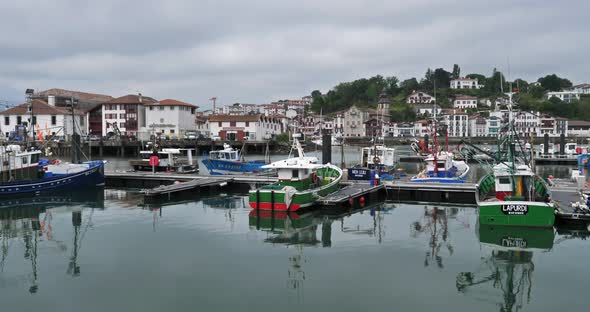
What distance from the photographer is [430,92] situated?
557 feet

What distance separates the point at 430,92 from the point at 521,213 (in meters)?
156

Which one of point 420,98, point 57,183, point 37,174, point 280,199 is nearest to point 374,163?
point 280,199

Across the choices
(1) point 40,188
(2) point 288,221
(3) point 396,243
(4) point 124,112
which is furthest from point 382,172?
(4) point 124,112

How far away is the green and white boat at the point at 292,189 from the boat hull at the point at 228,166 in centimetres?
1345

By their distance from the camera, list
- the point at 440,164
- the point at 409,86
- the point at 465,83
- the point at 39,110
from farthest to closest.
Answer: the point at 465,83 < the point at 409,86 < the point at 39,110 < the point at 440,164

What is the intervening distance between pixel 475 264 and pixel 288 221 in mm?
9152

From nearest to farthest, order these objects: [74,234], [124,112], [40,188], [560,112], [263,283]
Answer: [263,283]
[74,234]
[40,188]
[124,112]
[560,112]

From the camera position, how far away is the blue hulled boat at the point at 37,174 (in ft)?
99.2

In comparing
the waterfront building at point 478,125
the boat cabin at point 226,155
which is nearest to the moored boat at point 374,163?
the boat cabin at point 226,155

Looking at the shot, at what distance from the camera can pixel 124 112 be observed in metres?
86.6

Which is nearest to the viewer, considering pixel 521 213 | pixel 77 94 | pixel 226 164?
pixel 521 213

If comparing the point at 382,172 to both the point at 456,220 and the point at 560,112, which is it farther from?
the point at 560,112

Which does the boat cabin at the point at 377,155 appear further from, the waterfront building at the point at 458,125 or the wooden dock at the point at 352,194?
the waterfront building at the point at 458,125

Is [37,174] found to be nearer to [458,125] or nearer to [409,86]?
[458,125]
